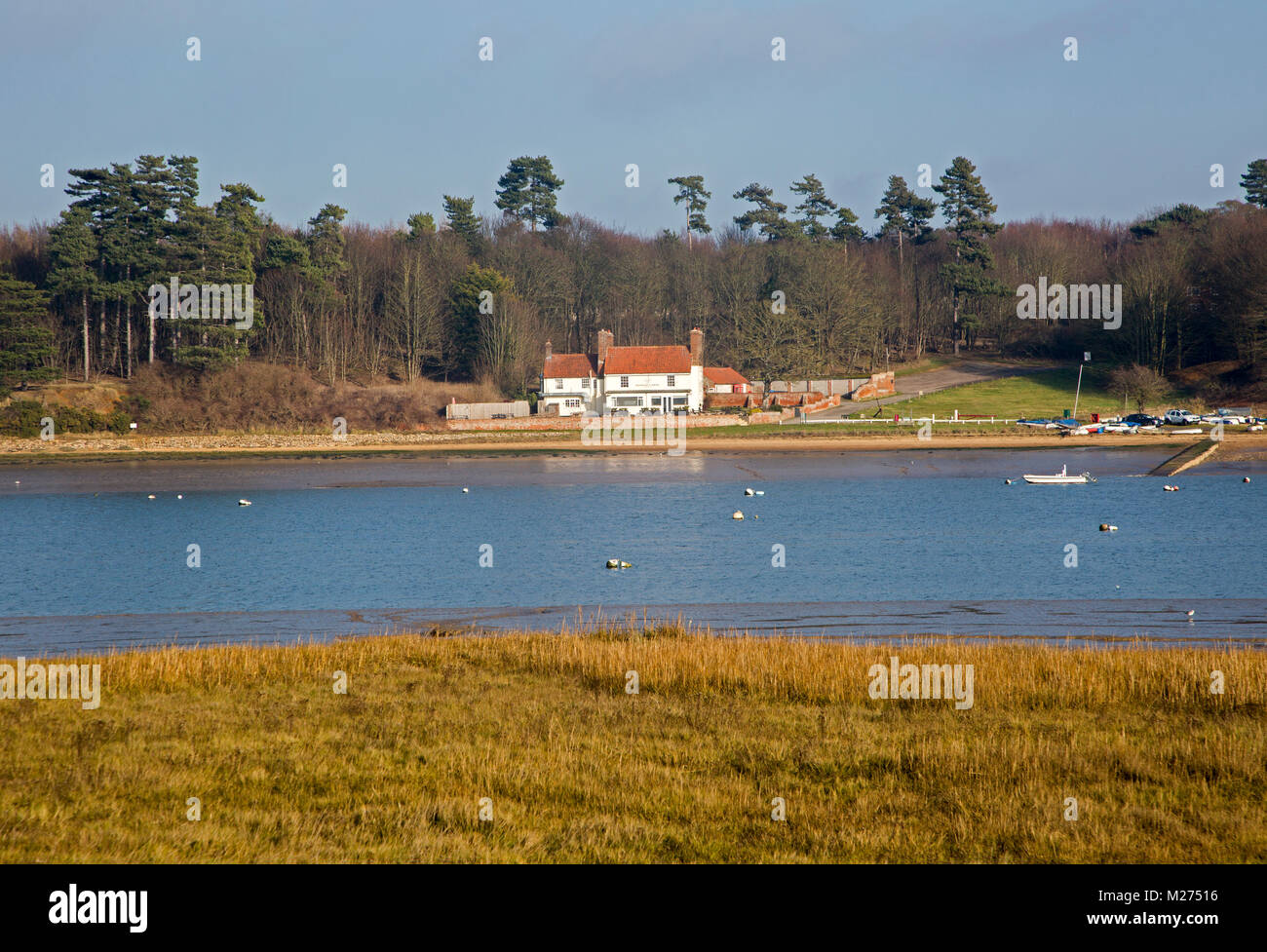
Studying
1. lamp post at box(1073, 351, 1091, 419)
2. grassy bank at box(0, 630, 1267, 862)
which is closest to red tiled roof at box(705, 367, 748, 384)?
lamp post at box(1073, 351, 1091, 419)

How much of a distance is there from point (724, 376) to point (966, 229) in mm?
36080

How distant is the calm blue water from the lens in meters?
26.1

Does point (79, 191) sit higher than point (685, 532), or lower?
higher

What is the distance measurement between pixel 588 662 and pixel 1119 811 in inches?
356

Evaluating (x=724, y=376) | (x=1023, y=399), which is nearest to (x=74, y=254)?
(x=724, y=376)

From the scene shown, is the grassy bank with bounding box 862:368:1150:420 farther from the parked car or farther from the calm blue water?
the calm blue water

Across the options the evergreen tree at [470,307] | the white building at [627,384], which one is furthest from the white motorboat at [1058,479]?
the evergreen tree at [470,307]

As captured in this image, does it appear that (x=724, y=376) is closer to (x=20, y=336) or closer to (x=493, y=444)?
(x=493, y=444)

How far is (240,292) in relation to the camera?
269ft

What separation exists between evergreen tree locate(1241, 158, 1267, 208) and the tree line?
0.23m

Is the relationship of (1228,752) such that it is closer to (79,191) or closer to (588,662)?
(588,662)

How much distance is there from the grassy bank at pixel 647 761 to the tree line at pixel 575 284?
2781 inches
